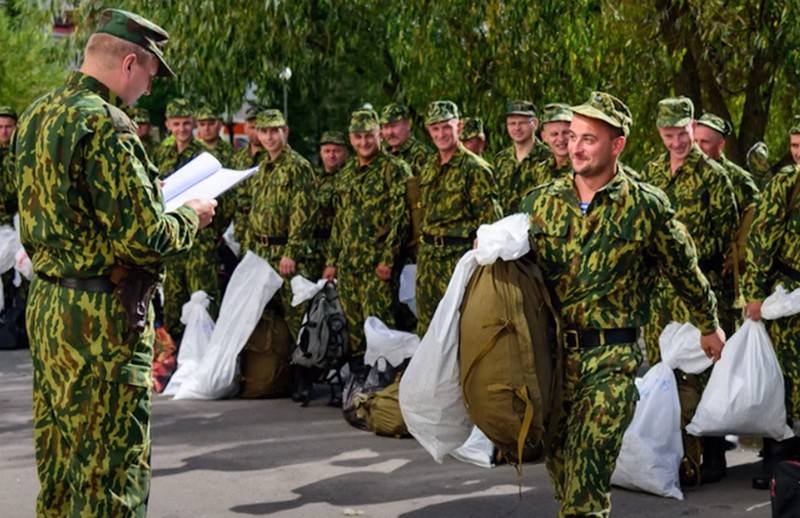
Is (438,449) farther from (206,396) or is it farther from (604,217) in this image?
(206,396)

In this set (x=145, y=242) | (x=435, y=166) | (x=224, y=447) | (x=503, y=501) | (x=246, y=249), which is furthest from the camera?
(x=246, y=249)

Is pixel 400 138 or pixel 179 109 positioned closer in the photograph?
pixel 400 138

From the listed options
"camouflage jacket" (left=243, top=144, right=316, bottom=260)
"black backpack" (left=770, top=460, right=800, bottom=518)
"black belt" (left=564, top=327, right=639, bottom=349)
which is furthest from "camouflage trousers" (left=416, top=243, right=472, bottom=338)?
"black belt" (left=564, top=327, right=639, bottom=349)

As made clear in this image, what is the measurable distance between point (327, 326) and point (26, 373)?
3.16 metres

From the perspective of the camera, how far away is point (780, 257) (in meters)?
7.53

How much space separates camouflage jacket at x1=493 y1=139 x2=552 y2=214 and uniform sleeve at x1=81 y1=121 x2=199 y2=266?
6.37 metres

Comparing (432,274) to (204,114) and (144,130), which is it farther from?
(144,130)

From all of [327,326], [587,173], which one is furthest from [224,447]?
[587,173]

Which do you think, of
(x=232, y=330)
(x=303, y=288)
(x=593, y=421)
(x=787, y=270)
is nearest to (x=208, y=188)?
(x=593, y=421)

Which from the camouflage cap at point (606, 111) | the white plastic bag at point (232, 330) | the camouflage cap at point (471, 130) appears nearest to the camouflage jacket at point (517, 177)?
the camouflage cap at point (471, 130)

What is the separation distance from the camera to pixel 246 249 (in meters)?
11.3

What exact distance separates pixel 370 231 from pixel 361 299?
0.51 m

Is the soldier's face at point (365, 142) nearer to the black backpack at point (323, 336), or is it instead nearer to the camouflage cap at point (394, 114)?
the camouflage cap at point (394, 114)

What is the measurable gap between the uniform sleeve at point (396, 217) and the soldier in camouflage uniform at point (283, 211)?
0.70 meters
